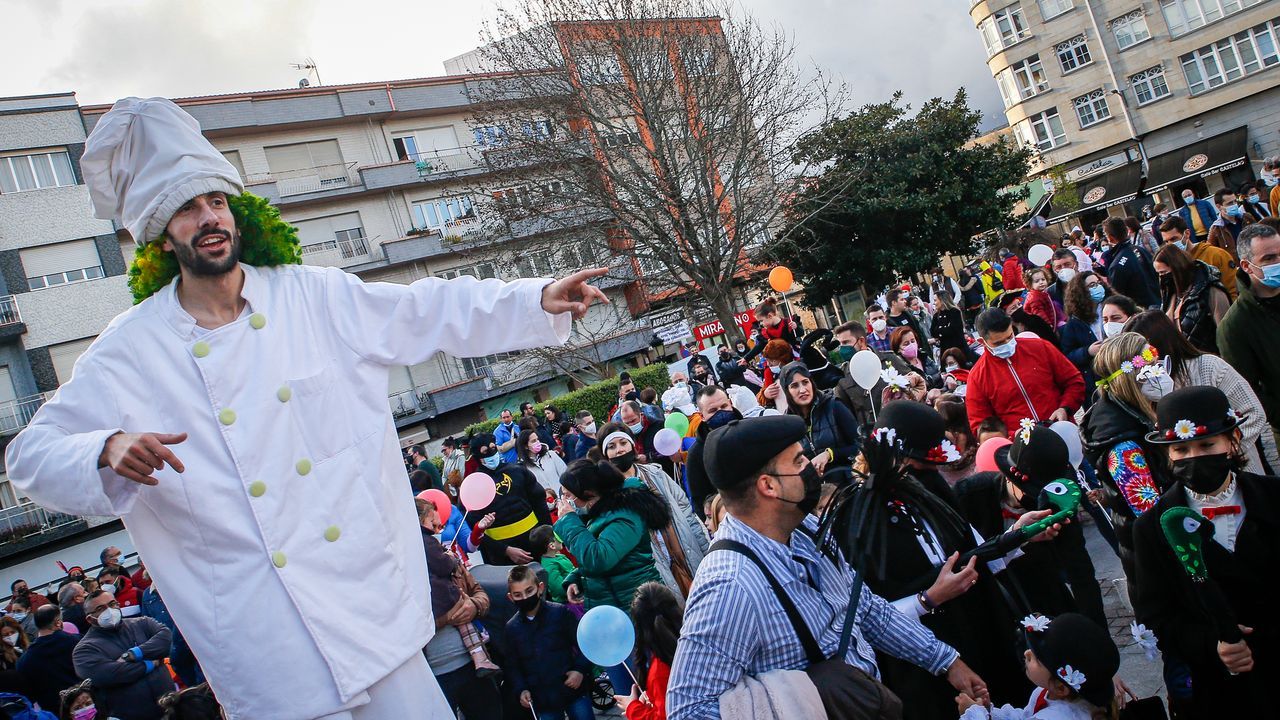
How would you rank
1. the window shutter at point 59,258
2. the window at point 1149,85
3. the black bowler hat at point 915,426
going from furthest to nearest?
the window at point 1149,85, the window shutter at point 59,258, the black bowler hat at point 915,426

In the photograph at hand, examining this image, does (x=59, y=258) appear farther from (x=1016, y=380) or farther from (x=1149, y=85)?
(x=1149, y=85)

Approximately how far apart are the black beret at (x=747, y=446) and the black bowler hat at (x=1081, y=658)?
1424 mm

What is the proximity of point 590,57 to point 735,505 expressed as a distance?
2009 cm

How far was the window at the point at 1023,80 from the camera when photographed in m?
43.0

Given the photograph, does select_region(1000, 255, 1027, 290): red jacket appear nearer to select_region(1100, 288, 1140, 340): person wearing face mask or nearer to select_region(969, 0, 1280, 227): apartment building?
select_region(1100, 288, 1140, 340): person wearing face mask

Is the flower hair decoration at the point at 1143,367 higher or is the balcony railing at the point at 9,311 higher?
the balcony railing at the point at 9,311

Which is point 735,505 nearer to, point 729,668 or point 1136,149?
point 729,668

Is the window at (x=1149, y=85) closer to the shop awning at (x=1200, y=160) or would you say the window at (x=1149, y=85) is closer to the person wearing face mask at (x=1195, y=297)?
the shop awning at (x=1200, y=160)

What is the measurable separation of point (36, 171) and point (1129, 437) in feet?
108

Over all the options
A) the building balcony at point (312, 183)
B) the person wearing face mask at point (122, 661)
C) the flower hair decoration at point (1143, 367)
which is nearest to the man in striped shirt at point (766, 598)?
the flower hair decoration at point (1143, 367)

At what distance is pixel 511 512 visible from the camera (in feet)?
27.0

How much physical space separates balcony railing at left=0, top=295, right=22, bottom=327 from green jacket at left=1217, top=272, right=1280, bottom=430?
104 feet

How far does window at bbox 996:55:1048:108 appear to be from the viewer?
141ft

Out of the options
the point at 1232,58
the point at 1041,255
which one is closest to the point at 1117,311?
the point at 1041,255
